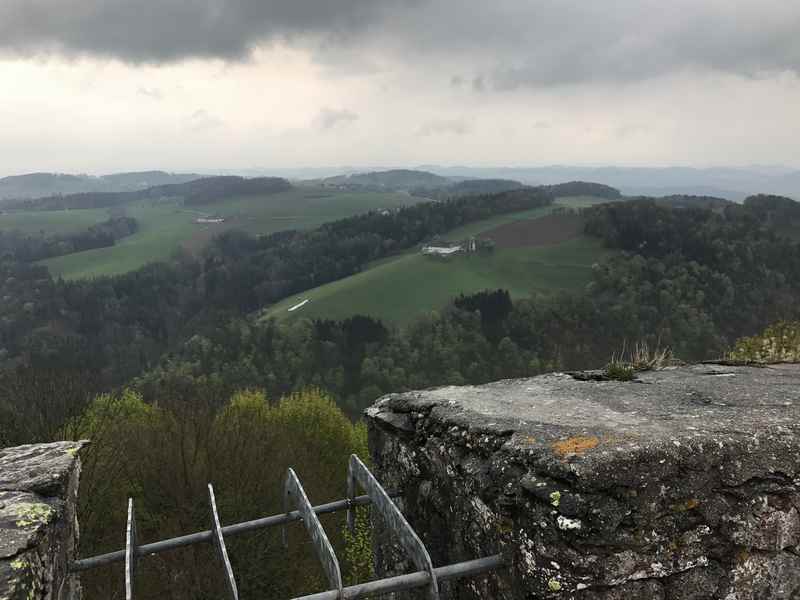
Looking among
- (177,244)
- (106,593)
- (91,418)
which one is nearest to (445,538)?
(106,593)

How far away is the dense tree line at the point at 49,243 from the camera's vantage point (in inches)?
6737

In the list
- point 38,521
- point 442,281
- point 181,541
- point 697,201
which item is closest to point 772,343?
point 181,541

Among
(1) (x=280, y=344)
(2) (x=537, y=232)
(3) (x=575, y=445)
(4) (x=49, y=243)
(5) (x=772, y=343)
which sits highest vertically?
(3) (x=575, y=445)

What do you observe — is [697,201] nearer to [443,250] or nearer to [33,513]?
[443,250]

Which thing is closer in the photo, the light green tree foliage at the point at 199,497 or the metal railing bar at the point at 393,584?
the metal railing bar at the point at 393,584

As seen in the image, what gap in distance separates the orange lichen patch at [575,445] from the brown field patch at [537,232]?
131 m

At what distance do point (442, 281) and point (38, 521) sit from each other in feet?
373

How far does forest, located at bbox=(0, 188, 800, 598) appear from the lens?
2141cm

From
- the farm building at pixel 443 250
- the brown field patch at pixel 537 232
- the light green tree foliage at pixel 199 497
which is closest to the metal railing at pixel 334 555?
the light green tree foliage at pixel 199 497

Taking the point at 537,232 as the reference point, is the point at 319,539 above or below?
above

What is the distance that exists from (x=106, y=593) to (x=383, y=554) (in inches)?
553

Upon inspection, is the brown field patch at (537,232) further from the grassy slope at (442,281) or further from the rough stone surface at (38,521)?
the rough stone surface at (38,521)

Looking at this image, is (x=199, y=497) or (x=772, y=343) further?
(x=199, y=497)

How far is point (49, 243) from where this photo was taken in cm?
17875
